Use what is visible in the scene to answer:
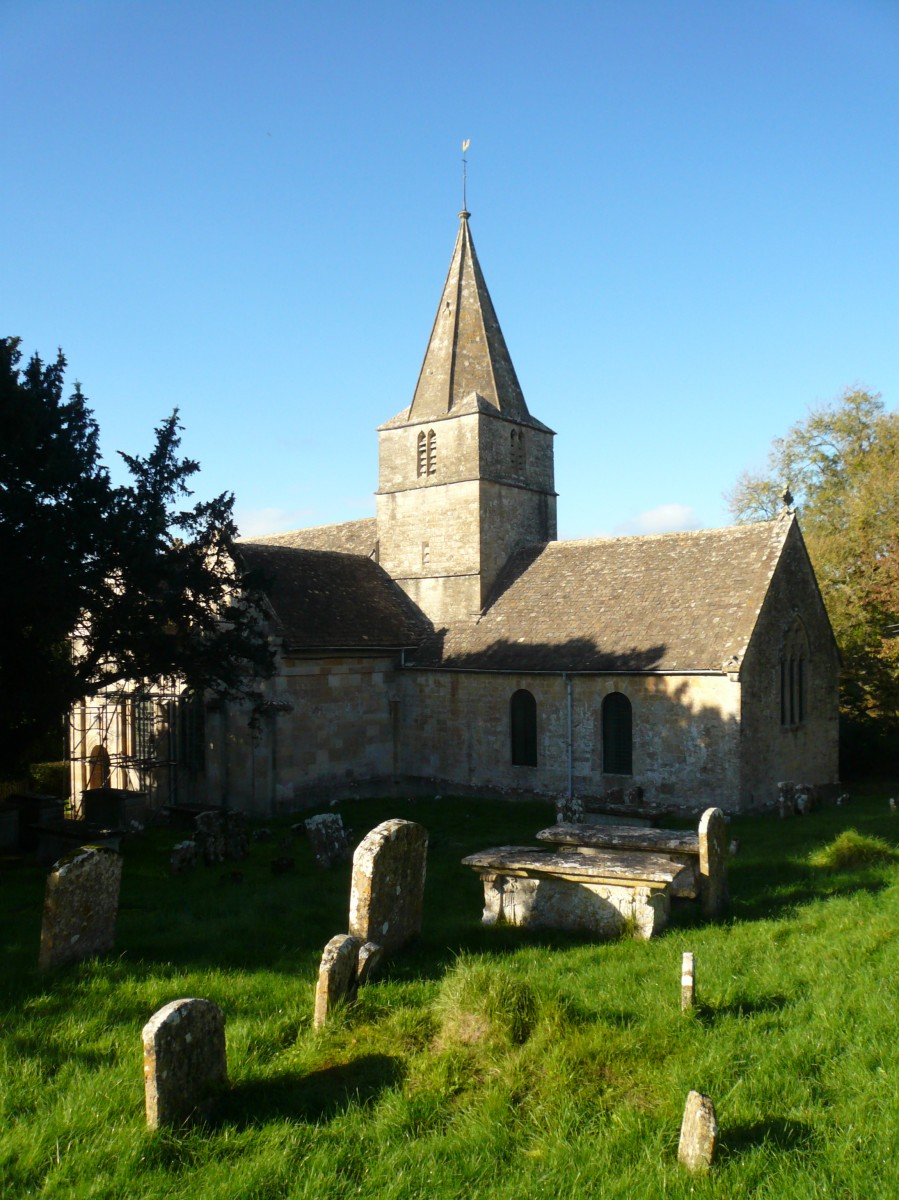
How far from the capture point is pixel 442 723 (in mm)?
24641

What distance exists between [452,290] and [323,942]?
75.1ft

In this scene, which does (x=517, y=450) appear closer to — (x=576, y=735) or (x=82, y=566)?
(x=576, y=735)

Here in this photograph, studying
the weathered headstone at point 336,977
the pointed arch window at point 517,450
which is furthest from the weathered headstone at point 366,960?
the pointed arch window at point 517,450

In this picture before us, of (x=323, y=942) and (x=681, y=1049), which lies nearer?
(x=681, y=1049)

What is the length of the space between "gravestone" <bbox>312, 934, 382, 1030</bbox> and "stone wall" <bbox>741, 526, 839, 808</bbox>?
14.1 m

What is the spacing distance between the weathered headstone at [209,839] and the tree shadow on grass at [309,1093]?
10.0 m

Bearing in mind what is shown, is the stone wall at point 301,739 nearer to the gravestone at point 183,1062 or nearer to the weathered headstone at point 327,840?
the weathered headstone at point 327,840

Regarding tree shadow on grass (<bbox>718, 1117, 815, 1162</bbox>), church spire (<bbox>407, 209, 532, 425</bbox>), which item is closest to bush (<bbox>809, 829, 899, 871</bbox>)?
tree shadow on grass (<bbox>718, 1117, 815, 1162</bbox>)

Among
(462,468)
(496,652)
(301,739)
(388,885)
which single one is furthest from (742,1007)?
(462,468)

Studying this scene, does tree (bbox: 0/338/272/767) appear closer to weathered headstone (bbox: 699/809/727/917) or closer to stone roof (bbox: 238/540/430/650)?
stone roof (bbox: 238/540/430/650)

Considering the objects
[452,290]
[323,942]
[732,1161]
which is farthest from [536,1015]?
[452,290]

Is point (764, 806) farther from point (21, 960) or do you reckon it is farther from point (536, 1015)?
point (21, 960)

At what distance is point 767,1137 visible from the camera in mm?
5633

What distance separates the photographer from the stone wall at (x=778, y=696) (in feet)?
66.9
